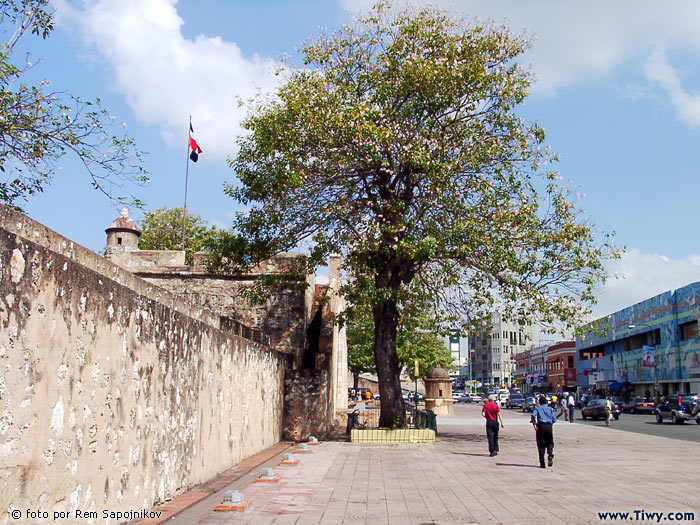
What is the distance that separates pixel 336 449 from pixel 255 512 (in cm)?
816

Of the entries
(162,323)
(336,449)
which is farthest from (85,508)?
(336,449)

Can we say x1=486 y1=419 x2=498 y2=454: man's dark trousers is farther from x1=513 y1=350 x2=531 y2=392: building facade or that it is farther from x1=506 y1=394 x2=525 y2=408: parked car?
x1=513 y1=350 x2=531 y2=392: building facade

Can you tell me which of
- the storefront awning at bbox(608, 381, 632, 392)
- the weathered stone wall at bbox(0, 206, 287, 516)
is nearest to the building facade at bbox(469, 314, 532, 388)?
the storefront awning at bbox(608, 381, 632, 392)

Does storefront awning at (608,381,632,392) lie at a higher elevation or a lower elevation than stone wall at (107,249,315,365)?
lower

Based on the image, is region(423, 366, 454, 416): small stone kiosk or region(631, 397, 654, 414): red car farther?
region(631, 397, 654, 414): red car

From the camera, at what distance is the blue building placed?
45.3 m

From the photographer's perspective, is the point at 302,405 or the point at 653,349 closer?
the point at 302,405

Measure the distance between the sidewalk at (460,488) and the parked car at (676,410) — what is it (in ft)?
57.0

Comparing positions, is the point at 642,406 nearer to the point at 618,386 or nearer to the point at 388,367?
the point at 618,386

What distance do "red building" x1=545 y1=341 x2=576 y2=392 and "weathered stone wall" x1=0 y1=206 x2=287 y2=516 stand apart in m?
73.1

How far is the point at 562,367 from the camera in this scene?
81375 millimetres

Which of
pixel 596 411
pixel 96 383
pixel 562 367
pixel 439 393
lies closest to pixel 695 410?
pixel 596 411

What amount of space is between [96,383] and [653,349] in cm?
5222

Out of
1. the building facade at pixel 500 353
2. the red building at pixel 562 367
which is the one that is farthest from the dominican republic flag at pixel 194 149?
the building facade at pixel 500 353
